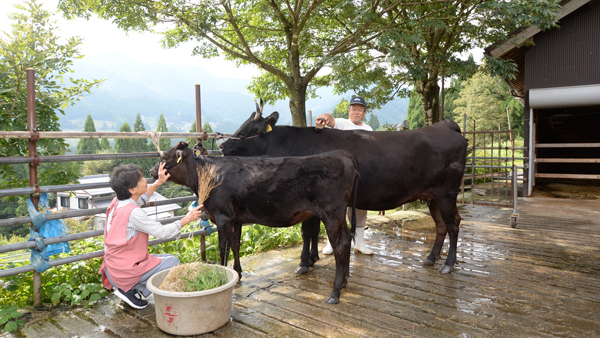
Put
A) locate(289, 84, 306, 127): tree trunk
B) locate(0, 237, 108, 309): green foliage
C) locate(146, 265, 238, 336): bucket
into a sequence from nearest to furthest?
locate(146, 265, 238, 336): bucket, locate(0, 237, 108, 309): green foliage, locate(289, 84, 306, 127): tree trunk

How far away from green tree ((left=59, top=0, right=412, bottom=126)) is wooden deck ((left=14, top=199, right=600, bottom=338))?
5.42 metres

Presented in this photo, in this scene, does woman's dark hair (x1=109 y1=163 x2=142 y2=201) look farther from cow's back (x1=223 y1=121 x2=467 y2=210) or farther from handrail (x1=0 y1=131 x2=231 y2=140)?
cow's back (x1=223 y1=121 x2=467 y2=210)

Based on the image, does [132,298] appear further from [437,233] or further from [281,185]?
[437,233]

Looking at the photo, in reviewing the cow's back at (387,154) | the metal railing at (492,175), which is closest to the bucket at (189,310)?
the cow's back at (387,154)

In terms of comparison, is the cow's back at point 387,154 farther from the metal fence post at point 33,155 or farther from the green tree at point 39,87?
the green tree at point 39,87

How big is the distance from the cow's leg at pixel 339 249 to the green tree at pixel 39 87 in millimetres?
4405

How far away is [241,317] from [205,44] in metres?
10.5

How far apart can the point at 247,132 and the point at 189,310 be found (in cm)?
214

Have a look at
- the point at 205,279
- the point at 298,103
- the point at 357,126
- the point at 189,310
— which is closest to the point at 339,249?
the point at 205,279

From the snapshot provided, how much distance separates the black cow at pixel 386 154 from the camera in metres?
4.40

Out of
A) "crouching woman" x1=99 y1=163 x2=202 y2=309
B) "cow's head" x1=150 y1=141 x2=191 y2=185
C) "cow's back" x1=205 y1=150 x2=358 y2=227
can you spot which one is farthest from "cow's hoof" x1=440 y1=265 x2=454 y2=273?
"cow's head" x1=150 y1=141 x2=191 y2=185

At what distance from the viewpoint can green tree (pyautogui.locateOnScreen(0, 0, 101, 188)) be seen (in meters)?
5.80

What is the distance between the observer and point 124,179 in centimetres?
319

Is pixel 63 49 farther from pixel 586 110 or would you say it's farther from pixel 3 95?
pixel 586 110
